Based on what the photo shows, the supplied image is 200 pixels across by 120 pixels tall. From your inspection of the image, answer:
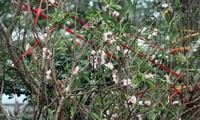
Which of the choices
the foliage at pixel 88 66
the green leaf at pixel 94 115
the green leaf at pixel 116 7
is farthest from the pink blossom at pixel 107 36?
the green leaf at pixel 94 115

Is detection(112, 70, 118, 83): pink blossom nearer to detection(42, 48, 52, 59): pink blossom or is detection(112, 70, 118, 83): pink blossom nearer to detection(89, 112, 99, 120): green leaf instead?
detection(89, 112, 99, 120): green leaf

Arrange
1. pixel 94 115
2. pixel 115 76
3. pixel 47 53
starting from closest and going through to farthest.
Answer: pixel 47 53 < pixel 94 115 < pixel 115 76

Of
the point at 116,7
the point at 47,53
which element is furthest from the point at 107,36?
the point at 47,53

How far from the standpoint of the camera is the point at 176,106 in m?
2.94

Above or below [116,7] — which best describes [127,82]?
below

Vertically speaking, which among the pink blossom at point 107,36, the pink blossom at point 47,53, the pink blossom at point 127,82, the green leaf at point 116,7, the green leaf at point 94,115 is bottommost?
the green leaf at point 94,115

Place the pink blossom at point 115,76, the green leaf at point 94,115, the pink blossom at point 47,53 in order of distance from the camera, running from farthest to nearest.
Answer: the pink blossom at point 115,76
the green leaf at point 94,115
the pink blossom at point 47,53

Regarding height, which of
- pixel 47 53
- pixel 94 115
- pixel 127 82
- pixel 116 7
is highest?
pixel 116 7

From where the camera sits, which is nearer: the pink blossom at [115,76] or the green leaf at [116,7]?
the green leaf at [116,7]

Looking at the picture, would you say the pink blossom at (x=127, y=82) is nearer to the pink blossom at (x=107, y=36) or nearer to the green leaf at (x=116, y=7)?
the pink blossom at (x=107, y=36)

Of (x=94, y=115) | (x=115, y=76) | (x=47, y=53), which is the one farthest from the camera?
(x=115, y=76)

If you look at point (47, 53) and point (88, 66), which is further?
point (88, 66)

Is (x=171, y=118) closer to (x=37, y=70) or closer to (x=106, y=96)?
(x=106, y=96)

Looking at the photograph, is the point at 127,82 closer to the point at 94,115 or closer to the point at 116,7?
the point at 94,115
